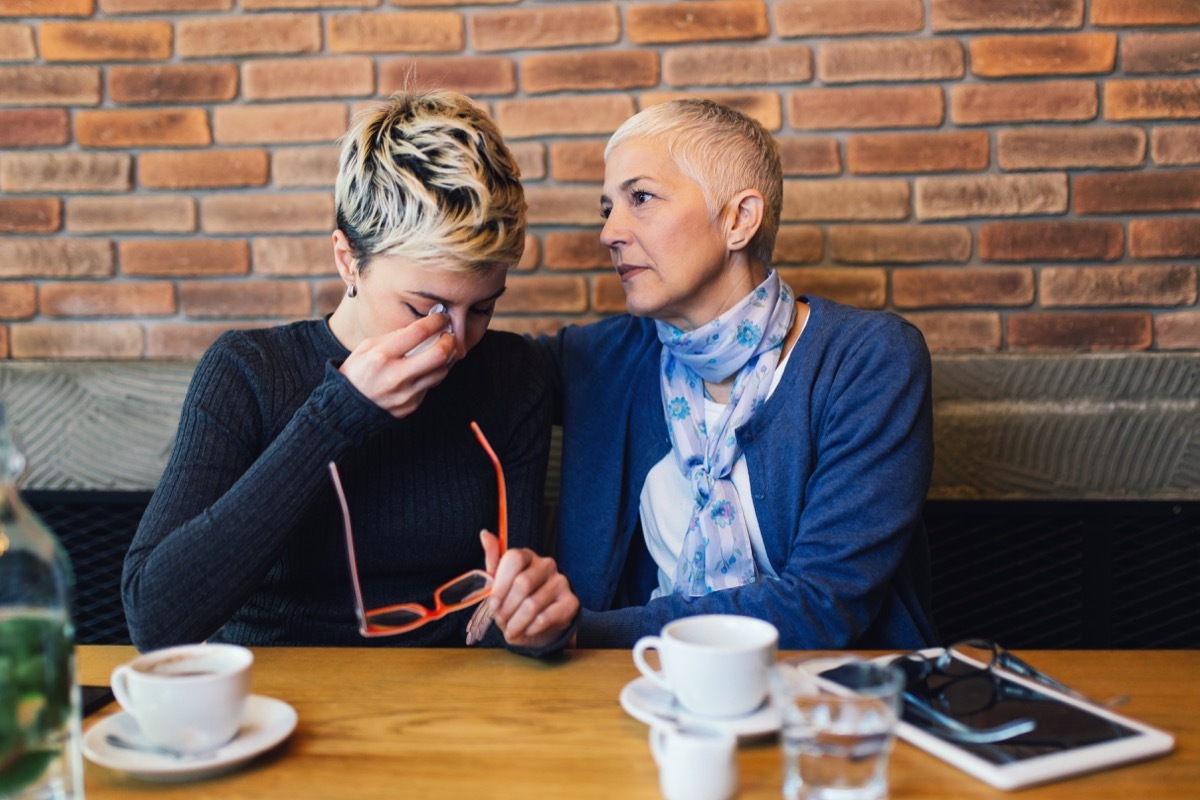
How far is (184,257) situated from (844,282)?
126 cm

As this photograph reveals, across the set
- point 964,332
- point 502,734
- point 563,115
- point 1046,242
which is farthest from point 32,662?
point 1046,242

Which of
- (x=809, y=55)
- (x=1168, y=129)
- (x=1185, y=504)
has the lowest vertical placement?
(x=1185, y=504)

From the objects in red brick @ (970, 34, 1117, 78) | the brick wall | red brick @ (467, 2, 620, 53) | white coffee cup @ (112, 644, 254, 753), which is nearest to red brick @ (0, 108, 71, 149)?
the brick wall

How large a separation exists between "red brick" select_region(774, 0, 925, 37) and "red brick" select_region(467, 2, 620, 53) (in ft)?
1.02

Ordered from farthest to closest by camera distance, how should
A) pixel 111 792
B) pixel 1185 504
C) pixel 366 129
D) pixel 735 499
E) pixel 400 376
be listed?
pixel 1185 504, pixel 735 499, pixel 366 129, pixel 400 376, pixel 111 792

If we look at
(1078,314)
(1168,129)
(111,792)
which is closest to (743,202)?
(1078,314)

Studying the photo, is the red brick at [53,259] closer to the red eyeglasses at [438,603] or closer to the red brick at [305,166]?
the red brick at [305,166]

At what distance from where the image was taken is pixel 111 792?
0.80 m

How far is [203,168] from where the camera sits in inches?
76.4

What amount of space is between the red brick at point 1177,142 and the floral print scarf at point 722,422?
81cm

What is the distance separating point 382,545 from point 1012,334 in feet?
3.97

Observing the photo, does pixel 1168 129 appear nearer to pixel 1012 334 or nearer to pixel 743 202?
pixel 1012 334

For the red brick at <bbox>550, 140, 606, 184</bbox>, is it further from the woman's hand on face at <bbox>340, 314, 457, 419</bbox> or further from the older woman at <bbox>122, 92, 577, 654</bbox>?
the woman's hand on face at <bbox>340, 314, 457, 419</bbox>

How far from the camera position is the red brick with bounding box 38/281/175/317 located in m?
1.97
